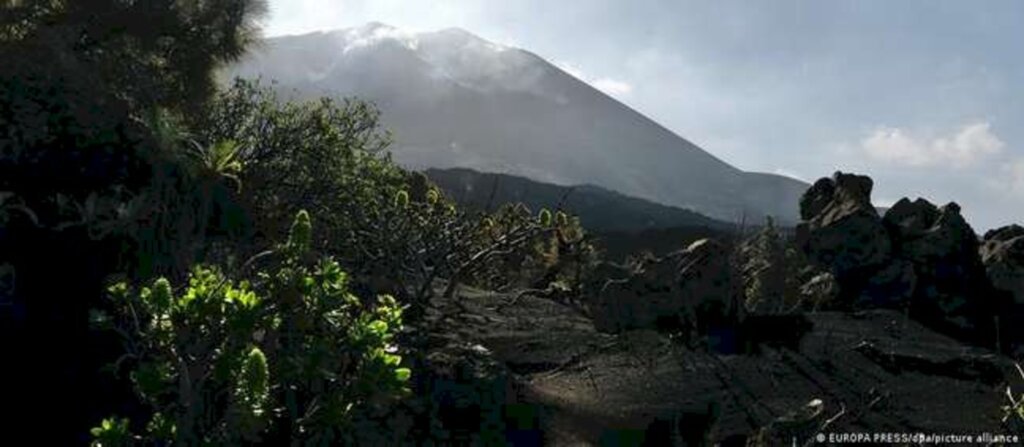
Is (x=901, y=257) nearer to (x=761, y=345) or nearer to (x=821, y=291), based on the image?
(x=821, y=291)

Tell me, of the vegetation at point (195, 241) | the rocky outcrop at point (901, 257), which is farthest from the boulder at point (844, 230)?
the vegetation at point (195, 241)

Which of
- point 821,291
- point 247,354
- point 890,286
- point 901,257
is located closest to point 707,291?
point 890,286

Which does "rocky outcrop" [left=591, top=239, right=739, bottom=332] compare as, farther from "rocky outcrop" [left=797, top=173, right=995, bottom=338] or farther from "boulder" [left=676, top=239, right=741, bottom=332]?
"rocky outcrop" [left=797, top=173, right=995, bottom=338]

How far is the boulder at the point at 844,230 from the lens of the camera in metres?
22.8

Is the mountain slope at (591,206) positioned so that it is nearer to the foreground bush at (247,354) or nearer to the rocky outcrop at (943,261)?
the rocky outcrop at (943,261)

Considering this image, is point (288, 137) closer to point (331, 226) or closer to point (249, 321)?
point (331, 226)

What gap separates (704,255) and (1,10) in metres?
13.3

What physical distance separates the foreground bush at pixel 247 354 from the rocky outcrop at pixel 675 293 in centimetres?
852

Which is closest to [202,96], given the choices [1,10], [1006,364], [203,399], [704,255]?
[1,10]

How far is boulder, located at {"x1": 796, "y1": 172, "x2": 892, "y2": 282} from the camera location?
22766 mm

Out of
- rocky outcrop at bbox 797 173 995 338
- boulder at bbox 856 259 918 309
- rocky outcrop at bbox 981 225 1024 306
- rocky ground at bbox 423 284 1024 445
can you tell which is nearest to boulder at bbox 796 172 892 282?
rocky outcrop at bbox 797 173 995 338

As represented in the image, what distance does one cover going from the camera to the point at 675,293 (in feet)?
53.1

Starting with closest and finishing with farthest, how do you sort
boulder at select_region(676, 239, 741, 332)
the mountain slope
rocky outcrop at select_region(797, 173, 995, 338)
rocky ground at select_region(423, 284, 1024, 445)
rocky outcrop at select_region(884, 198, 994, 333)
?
1. rocky ground at select_region(423, 284, 1024, 445)
2. boulder at select_region(676, 239, 741, 332)
3. rocky outcrop at select_region(884, 198, 994, 333)
4. rocky outcrop at select_region(797, 173, 995, 338)
5. the mountain slope

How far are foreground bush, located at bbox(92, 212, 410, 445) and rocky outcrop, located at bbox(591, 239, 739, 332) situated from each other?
28.0 ft
